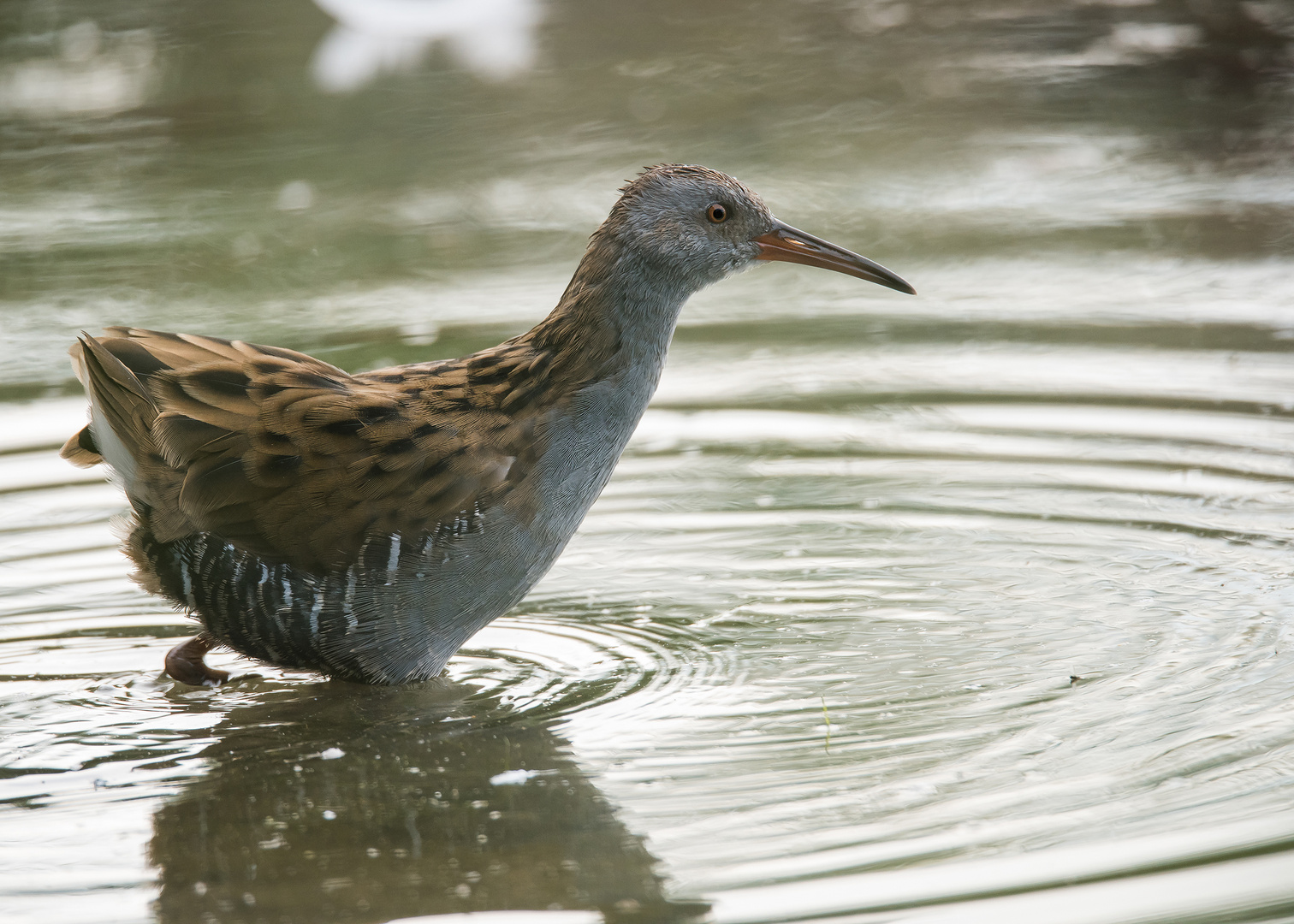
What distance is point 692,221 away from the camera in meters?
4.96

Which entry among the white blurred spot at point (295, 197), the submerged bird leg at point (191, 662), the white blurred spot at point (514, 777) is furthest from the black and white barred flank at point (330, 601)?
the white blurred spot at point (295, 197)

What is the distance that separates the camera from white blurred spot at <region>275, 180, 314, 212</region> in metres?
10.4

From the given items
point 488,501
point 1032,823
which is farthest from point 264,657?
point 1032,823

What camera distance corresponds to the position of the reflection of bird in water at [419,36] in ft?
41.9

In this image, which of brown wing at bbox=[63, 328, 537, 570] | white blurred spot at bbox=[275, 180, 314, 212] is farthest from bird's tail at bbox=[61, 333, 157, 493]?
white blurred spot at bbox=[275, 180, 314, 212]

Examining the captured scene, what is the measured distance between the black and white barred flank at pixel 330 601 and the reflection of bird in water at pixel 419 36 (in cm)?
826

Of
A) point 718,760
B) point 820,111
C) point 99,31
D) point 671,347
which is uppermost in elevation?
point 99,31

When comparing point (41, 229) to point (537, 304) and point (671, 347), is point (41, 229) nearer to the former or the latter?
point (537, 304)

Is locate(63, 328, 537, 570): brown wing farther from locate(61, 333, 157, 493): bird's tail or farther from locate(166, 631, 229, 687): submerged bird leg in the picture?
locate(166, 631, 229, 687): submerged bird leg

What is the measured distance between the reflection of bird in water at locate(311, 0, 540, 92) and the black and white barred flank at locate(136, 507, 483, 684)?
27.1 ft

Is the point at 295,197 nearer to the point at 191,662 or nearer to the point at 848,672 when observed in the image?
the point at 191,662

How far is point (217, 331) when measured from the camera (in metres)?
8.25

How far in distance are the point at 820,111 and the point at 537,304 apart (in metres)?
3.96

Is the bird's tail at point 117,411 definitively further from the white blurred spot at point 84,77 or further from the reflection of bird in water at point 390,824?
the white blurred spot at point 84,77
